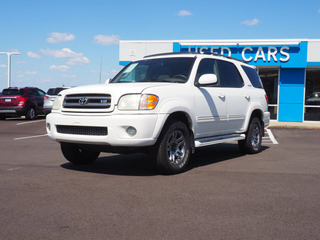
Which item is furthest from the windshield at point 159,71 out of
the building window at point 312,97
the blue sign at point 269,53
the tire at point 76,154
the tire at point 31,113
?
the building window at point 312,97

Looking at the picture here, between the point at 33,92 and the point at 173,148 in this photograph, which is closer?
the point at 173,148

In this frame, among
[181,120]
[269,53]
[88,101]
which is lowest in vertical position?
[181,120]

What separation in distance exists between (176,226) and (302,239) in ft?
3.49

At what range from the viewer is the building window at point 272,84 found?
20220 mm

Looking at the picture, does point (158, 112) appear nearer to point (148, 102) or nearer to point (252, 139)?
point (148, 102)

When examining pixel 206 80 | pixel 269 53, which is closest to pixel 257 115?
pixel 206 80

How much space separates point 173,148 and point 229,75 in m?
2.48

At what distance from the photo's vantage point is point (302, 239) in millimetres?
3225

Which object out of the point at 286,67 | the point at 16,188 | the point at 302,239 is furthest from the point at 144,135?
the point at 286,67

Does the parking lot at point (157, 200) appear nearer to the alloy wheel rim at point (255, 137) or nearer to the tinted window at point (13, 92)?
the alloy wheel rim at point (255, 137)

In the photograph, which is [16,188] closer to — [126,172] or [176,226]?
[126,172]

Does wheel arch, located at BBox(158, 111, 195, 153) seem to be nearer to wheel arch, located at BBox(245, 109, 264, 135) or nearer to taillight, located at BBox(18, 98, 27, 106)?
wheel arch, located at BBox(245, 109, 264, 135)

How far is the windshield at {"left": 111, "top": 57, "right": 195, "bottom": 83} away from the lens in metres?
6.65

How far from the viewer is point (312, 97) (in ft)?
65.9
